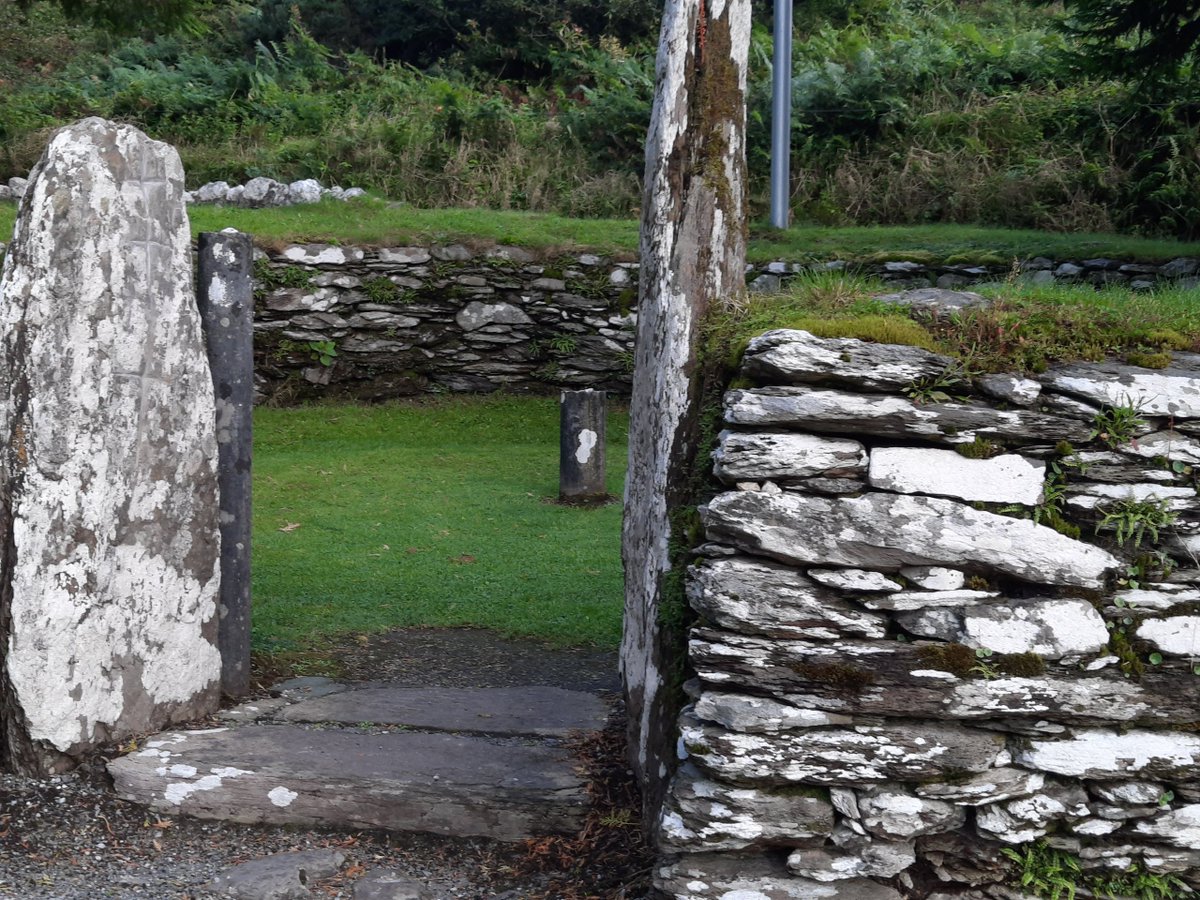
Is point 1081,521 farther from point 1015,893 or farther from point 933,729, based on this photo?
point 1015,893

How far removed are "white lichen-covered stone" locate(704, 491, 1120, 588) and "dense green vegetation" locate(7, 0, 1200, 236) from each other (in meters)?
7.44

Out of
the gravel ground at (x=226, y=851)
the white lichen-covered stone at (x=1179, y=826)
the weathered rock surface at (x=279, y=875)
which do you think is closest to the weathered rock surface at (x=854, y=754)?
the white lichen-covered stone at (x=1179, y=826)

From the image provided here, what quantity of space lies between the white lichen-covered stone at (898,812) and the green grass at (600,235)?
28.2 feet

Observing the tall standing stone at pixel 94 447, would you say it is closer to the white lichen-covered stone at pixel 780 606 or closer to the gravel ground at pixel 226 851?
the gravel ground at pixel 226 851

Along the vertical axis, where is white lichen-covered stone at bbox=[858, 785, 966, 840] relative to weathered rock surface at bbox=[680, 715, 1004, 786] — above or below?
below

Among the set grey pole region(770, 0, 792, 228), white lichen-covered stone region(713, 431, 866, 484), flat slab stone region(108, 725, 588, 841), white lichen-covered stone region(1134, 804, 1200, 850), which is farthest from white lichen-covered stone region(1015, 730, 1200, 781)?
grey pole region(770, 0, 792, 228)

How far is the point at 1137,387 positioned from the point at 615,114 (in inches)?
532

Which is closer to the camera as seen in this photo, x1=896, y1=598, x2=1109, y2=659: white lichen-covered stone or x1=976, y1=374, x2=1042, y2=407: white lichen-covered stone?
x1=896, y1=598, x2=1109, y2=659: white lichen-covered stone

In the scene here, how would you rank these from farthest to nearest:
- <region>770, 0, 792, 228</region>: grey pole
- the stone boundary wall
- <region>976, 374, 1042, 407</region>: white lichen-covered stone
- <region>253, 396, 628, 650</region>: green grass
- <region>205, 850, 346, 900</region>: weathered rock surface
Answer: <region>770, 0, 792, 228</region>: grey pole < the stone boundary wall < <region>253, 396, 628, 650</region>: green grass < <region>205, 850, 346, 900</region>: weathered rock surface < <region>976, 374, 1042, 407</region>: white lichen-covered stone

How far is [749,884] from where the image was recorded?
3.67m

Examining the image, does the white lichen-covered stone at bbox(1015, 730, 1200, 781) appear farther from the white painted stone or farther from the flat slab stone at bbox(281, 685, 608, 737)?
the flat slab stone at bbox(281, 685, 608, 737)

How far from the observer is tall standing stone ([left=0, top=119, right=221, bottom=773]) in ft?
15.4

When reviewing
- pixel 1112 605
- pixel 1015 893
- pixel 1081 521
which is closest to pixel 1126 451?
pixel 1081 521

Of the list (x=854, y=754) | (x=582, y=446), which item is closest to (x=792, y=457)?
(x=854, y=754)
